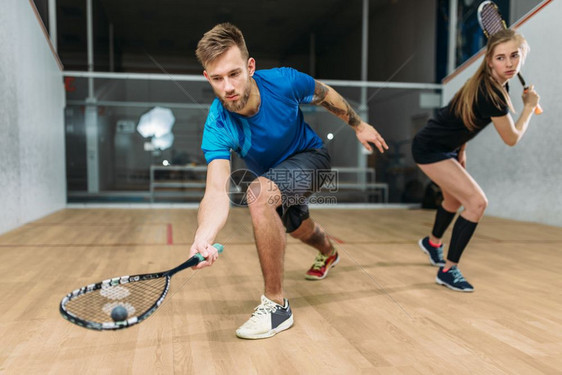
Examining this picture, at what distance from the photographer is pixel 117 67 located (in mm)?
7688

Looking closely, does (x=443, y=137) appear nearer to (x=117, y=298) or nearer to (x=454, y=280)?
(x=454, y=280)

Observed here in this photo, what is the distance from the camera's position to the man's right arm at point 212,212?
38.4 inches

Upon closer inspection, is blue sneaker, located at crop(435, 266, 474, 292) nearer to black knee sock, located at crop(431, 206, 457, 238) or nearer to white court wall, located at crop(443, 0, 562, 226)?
black knee sock, located at crop(431, 206, 457, 238)

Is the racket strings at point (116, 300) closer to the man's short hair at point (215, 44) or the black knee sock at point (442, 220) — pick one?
the man's short hair at point (215, 44)

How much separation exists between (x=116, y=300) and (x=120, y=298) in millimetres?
10

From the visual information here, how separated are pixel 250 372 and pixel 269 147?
0.67 meters

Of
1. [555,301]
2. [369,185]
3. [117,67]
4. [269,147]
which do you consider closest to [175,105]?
[369,185]

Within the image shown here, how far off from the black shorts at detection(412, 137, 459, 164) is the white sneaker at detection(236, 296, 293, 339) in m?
0.93

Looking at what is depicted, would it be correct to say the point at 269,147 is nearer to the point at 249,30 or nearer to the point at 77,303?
the point at 77,303

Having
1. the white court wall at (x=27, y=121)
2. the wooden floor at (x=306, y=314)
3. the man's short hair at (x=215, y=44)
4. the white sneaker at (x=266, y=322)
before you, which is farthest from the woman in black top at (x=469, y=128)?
the white court wall at (x=27, y=121)

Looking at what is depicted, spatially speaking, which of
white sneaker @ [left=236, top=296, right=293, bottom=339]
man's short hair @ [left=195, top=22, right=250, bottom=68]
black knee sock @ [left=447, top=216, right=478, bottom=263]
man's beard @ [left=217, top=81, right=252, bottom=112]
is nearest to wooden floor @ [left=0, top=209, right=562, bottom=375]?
white sneaker @ [left=236, top=296, right=293, bottom=339]

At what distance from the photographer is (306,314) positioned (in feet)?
4.45

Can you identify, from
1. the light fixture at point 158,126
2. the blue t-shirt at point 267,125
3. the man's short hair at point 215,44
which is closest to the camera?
the man's short hair at point 215,44

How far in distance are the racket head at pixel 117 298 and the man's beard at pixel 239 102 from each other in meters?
0.49
